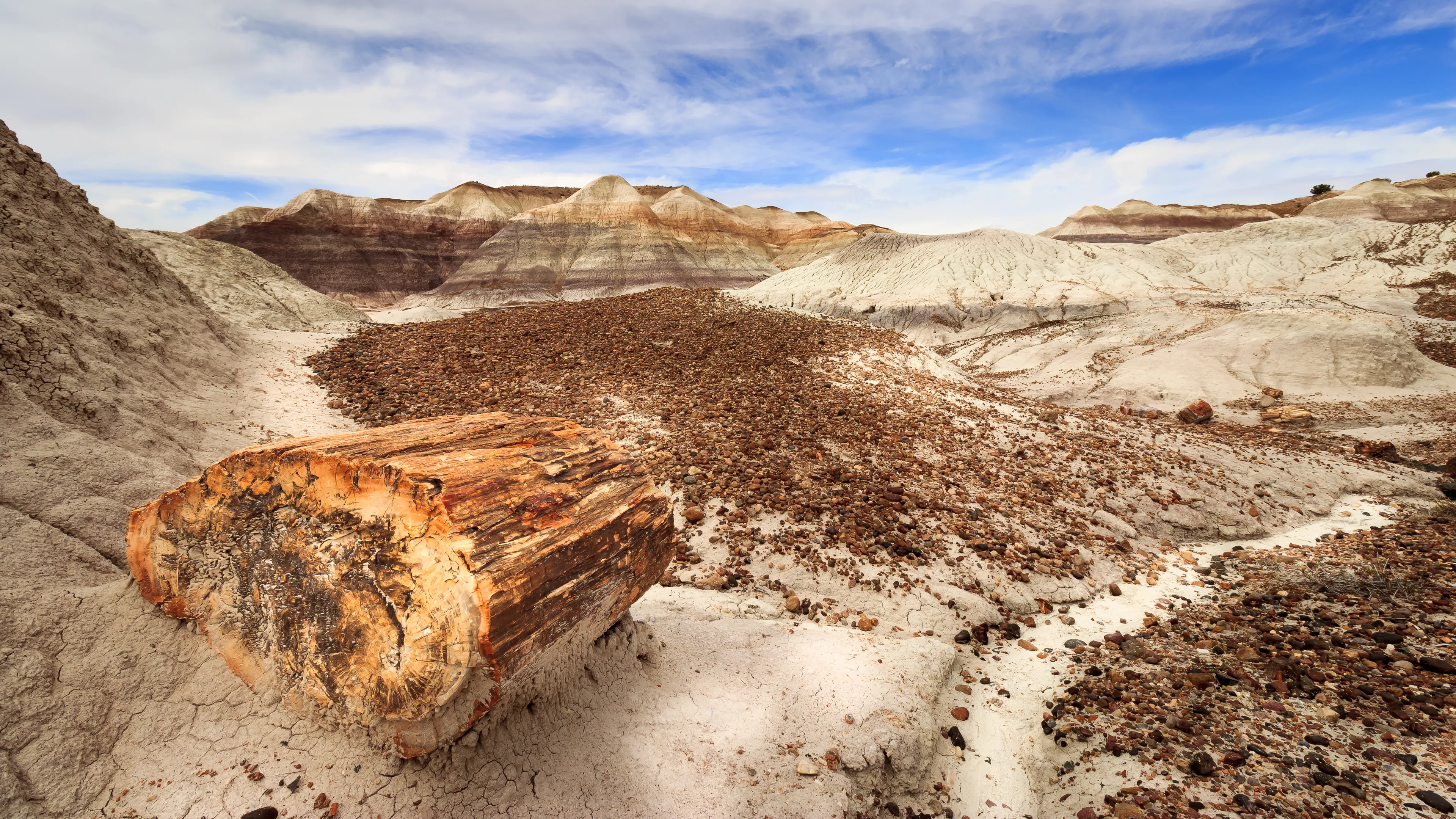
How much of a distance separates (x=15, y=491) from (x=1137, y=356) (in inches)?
788

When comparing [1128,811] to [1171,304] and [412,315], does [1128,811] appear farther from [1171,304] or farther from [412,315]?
[412,315]

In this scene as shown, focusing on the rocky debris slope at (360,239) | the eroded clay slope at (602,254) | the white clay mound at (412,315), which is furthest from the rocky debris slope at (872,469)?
the rocky debris slope at (360,239)

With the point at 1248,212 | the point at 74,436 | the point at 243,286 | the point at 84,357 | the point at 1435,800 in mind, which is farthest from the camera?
the point at 1248,212

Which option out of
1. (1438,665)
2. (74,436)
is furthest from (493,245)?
(1438,665)

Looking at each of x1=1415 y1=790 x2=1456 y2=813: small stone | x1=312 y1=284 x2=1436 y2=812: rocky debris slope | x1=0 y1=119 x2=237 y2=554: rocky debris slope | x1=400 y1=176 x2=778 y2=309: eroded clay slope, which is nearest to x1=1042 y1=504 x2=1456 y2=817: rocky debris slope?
x1=1415 y1=790 x2=1456 y2=813: small stone

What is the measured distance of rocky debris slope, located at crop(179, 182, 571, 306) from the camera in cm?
4081

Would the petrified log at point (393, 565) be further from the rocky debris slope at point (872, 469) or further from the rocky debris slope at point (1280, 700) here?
the rocky debris slope at point (1280, 700)

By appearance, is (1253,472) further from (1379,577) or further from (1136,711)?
(1136,711)

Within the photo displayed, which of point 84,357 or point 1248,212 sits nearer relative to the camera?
point 84,357

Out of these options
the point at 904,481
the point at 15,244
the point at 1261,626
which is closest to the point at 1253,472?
the point at 1261,626

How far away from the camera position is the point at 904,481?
6.25 m

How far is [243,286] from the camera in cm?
1841

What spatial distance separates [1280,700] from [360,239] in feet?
178

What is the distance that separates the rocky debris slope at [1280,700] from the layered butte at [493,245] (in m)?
40.0
